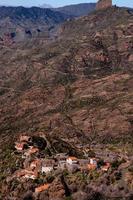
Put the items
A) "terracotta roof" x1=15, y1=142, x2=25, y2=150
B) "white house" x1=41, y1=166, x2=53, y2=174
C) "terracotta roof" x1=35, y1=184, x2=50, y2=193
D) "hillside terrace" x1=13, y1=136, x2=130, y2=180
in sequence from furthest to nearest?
"terracotta roof" x1=15, y1=142, x2=25, y2=150 → "white house" x1=41, y1=166, x2=53, y2=174 → "hillside terrace" x1=13, y1=136, x2=130, y2=180 → "terracotta roof" x1=35, y1=184, x2=50, y2=193

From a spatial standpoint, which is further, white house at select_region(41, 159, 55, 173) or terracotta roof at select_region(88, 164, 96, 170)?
white house at select_region(41, 159, 55, 173)

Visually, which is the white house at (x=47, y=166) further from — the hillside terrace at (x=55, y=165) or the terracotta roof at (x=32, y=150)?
the terracotta roof at (x=32, y=150)

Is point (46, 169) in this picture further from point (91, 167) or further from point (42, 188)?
point (42, 188)

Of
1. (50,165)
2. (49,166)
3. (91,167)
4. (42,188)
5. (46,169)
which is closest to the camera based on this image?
(42,188)

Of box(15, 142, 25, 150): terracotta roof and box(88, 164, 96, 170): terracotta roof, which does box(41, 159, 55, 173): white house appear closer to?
box(88, 164, 96, 170): terracotta roof

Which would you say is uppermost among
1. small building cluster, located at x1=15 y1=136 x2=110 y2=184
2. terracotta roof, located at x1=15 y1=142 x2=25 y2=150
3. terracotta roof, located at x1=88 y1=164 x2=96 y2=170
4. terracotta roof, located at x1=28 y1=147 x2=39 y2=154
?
terracotta roof, located at x1=88 y1=164 x2=96 y2=170

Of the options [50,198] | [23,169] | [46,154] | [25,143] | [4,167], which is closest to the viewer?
[50,198]

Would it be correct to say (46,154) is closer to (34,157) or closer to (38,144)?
(34,157)

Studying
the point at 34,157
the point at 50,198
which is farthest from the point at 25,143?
the point at 50,198

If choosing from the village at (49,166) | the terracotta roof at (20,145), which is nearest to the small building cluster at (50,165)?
the village at (49,166)

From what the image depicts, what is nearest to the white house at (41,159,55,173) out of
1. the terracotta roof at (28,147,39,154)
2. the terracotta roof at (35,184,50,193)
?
the terracotta roof at (35,184,50,193)

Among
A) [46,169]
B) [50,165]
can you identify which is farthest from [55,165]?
[46,169]
